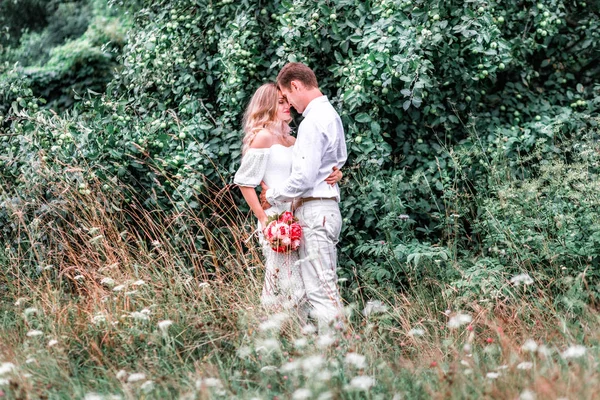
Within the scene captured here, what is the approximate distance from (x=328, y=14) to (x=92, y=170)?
212 cm

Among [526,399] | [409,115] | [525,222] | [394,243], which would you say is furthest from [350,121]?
[526,399]

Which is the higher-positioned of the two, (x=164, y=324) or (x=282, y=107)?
(x=282, y=107)

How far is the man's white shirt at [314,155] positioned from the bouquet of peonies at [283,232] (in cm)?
13

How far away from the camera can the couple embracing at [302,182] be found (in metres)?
3.94

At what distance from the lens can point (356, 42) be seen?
525 centimetres

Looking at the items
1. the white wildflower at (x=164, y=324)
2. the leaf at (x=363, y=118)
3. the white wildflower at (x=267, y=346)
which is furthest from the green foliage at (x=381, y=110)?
the white wildflower at (x=164, y=324)

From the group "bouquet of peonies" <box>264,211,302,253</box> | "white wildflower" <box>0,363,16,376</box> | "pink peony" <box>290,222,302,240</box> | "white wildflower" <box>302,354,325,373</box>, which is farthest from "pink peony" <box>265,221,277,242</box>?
"white wildflower" <box>0,363,16,376</box>

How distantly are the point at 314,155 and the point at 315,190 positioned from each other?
0.24 meters

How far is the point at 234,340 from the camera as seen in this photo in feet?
12.3

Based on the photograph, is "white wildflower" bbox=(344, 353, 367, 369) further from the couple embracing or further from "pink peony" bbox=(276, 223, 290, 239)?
"pink peony" bbox=(276, 223, 290, 239)

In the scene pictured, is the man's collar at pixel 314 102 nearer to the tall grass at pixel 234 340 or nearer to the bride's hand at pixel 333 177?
the bride's hand at pixel 333 177

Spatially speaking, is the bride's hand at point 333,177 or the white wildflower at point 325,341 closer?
the white wildflower at point 325,341

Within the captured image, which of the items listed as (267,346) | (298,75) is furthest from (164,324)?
(298,75)

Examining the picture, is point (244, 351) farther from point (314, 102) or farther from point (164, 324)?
point (314, 102)
